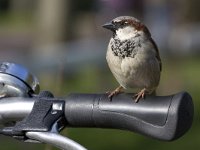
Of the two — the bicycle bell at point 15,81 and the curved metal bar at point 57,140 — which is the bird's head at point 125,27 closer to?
the bicycle bell at point 15,81

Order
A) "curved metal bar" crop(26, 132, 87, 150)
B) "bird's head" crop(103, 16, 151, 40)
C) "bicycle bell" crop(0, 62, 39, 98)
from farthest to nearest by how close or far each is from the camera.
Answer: "bird's head" crop(103, 16, 151, 40) → "bicycle bell" crop(0, 62, 39, 98) → "curved metal bar" crop(26, 132, 87, 150)

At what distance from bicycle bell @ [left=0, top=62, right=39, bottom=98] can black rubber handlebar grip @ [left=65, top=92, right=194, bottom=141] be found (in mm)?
134

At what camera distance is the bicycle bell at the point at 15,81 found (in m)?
2.24

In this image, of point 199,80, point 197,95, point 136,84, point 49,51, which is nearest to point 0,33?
point 49,51

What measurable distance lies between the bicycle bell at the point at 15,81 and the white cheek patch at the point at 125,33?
77 cm

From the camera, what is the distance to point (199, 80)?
11906 millimetres

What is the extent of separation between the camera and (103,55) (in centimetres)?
1267

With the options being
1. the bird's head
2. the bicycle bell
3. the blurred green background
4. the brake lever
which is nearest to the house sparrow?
the bird's head

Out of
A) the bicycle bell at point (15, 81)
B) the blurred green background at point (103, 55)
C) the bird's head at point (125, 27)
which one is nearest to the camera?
the bicycle bell at point (15, 81)

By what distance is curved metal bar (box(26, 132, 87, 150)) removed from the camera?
6.51 feet

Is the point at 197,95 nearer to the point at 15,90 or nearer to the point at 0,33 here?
the point at 15,90

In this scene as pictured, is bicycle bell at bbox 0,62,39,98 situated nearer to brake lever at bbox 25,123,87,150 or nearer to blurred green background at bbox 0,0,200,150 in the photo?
brake lever at bbox 25,123,87,150

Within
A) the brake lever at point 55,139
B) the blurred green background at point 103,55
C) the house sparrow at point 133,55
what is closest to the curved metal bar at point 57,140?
the brake lever at point 55,139

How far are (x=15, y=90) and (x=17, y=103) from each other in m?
0.04
